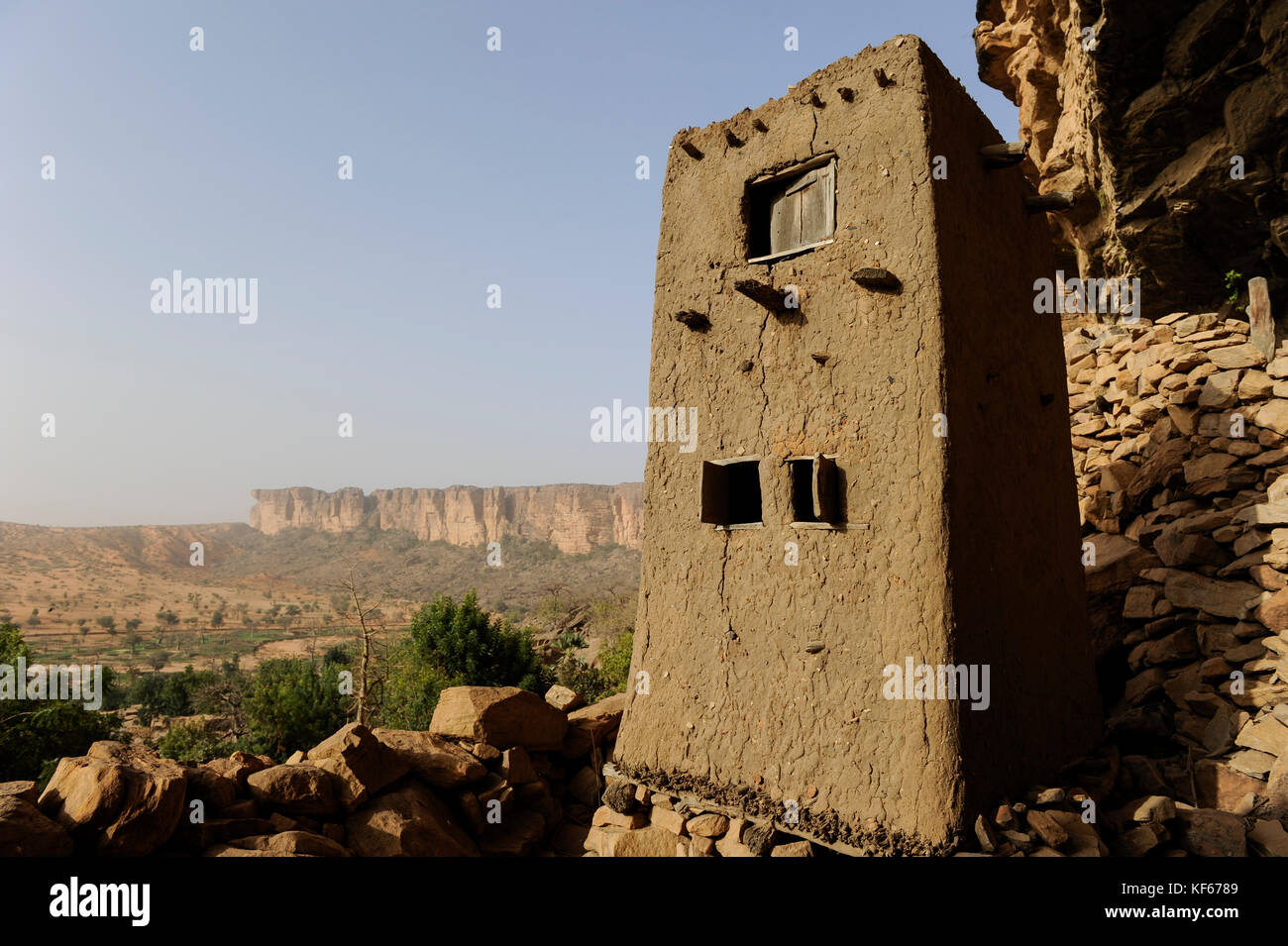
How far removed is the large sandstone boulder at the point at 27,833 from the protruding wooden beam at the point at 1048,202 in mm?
8617

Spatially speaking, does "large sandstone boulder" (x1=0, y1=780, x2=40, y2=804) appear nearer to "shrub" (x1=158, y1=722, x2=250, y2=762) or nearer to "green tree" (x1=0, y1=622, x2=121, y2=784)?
"green tree" (x1=0, y1=622, x2=121, y2=784)

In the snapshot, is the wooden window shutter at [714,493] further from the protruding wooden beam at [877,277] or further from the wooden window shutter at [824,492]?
the protruding wooden beam at [877,277]

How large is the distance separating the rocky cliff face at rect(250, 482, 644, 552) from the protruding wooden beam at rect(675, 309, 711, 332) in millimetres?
65730

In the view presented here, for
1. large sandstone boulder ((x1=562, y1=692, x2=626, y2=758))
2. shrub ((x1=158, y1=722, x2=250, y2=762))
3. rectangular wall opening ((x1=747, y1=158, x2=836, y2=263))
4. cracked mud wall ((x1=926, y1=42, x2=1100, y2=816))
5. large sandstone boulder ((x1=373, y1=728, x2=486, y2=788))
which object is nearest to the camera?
cracked mud wall ((x1=926, y1=42, x2=1100, y2=816))

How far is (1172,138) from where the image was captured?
10.5 m

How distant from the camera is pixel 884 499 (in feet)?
16.5

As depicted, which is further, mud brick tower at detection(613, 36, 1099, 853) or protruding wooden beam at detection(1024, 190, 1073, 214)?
protruding wooden beam at detection(1024, 190, 1073, 214)

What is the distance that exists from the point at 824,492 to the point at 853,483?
0.69 ft

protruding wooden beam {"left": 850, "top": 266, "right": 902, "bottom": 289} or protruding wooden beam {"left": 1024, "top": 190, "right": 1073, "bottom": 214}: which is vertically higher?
protruding wooden beam {"left": 1024, "top": 190, "right": 1073, "bottom": 214}

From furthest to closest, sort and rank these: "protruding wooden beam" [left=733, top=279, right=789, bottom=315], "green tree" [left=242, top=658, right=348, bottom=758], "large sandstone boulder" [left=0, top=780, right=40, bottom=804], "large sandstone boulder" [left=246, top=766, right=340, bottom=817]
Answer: "green tree" [left=242, top=658, right=348, bottom=758] → "protruding wooden beam" [left=733, top=279, right=789, bottom=315] → "large sandstone boulder" [left=246, top=766, right=340, bottom=817] → "large sandstone boulder" [left=0, top=780, right=40, bottom=804]

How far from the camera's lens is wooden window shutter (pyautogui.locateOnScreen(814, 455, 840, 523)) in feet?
17.1

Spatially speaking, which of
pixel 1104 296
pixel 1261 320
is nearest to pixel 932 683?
pixel 1261 320

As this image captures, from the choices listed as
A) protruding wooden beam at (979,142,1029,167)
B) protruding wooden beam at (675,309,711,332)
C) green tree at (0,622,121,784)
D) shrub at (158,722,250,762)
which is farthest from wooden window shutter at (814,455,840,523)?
shrub at (158,722,250,762)
